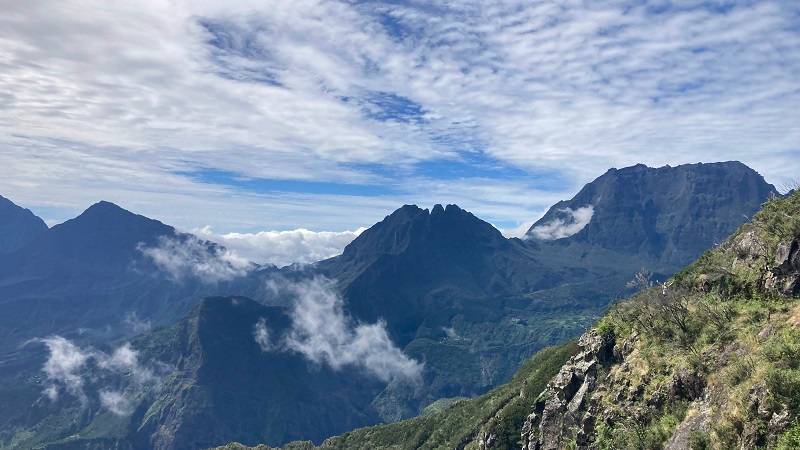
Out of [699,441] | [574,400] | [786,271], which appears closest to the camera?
[699,441]

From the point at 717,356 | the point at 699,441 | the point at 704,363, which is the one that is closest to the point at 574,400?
the point at 704,363

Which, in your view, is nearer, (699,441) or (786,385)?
(786,385)

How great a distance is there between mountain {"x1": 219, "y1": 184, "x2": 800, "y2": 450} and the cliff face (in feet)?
0.48

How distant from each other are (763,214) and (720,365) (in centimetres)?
3737

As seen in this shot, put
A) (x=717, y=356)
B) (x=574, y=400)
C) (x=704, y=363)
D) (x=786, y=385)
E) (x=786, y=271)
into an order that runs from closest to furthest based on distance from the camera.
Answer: (x=786, y=385), (x=717, y=356), (x=704, y=363), (x=786, y=271), (x=574, y=400)

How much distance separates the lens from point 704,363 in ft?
205

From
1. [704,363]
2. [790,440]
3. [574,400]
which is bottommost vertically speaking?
[574,400]

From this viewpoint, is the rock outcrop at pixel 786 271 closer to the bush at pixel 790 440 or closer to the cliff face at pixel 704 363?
the cliff face at pixel 704 363

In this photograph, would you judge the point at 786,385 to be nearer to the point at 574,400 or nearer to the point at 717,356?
the point at 717,356

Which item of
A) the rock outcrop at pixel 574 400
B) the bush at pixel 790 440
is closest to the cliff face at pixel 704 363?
the bush at pixel 790 440

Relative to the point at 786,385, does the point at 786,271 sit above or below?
above

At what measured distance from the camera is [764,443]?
150ft

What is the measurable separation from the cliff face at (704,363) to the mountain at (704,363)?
15 centimetres

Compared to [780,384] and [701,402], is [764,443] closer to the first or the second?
[780,384]
